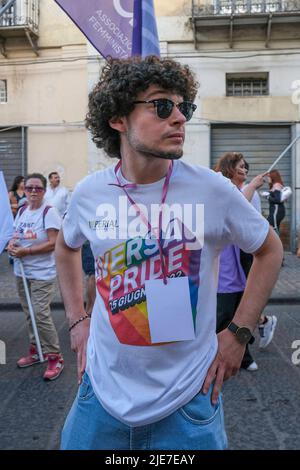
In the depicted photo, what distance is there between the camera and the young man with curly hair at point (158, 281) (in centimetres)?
170

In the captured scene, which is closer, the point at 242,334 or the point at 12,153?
the point at 242,334

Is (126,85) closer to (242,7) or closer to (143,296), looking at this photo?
(143,296)

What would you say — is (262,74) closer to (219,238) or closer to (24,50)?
(24,50)

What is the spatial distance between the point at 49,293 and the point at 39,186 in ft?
3.45

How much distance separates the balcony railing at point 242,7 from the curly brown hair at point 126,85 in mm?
12300

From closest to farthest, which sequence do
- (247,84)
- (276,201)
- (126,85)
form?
1. (126,85)
2. (276,201)
3. (247,84)

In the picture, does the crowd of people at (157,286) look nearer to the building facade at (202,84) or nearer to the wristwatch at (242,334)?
the wristwatch at (242,334)

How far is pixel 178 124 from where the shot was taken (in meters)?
1.79

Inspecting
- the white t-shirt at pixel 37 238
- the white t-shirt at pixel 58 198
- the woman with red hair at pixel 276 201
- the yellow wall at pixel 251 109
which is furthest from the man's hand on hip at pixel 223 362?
the yellow wall at pixel 251 109

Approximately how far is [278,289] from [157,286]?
7.18 metres

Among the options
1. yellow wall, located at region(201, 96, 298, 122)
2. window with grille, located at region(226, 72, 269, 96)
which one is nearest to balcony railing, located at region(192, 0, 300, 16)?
window with grille, located at region(226, 72, 269, 96)

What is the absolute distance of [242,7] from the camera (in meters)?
13.5

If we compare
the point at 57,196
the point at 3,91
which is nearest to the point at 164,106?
the point at 57,196

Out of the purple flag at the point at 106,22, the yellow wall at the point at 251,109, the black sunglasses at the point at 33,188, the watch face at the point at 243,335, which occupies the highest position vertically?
the yellow wall at the point at 251,109
